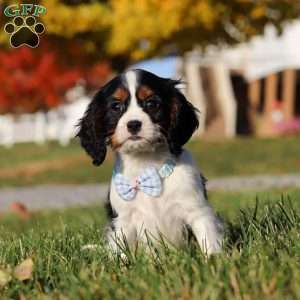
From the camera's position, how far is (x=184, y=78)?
29.7ft

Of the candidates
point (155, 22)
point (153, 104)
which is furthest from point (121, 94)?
point (155, 22)

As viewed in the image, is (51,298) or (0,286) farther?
(0,286)

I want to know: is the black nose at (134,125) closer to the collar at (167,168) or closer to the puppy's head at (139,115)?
the puppy's head at (139,115)

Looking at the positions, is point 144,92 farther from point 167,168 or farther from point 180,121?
point 167,168

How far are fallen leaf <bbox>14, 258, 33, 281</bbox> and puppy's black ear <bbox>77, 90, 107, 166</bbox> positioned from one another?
1325mm

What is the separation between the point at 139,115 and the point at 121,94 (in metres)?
0.20

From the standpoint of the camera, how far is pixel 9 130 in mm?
43031

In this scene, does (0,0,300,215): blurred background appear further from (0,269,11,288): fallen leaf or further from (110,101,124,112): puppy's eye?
(0,269,11,288): fallen leaf

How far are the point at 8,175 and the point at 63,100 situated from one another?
1451 cm

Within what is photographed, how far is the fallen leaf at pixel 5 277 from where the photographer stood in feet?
12.3

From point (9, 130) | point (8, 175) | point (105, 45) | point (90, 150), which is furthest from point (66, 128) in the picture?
point (90, 150)

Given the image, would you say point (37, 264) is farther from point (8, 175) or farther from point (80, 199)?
point (8, 175)

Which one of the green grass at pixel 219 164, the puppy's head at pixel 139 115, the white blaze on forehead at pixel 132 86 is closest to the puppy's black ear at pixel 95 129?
the puppy's head at pixel 139 115

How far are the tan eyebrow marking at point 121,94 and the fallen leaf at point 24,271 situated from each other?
4.10 feet
